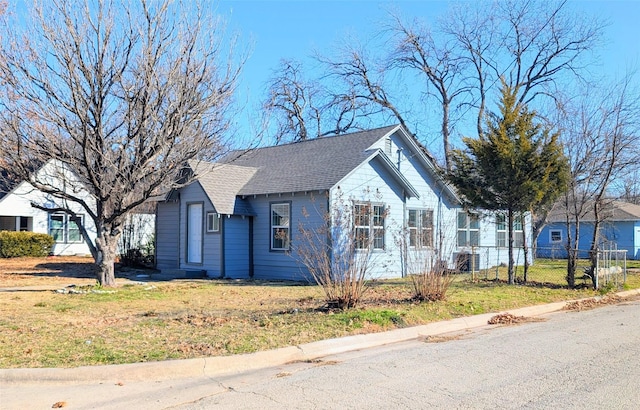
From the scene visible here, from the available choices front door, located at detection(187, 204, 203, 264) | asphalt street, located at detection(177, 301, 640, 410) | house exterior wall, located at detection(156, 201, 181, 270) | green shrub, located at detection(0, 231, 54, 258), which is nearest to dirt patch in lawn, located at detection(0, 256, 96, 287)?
green shrub, located at detection(0, 231, 54, 258)

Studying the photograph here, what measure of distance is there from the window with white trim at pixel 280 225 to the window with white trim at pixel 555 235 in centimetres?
2945

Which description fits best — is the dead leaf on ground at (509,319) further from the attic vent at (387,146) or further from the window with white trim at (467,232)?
the window with white trim at (467,232)

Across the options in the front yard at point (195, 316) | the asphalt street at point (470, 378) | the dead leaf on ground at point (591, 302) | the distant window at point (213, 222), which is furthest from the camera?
the distant window at point (213, 222)

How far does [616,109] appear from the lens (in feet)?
56.8

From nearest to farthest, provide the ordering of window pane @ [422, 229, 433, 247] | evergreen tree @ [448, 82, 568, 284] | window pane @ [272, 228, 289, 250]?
window pane @ [422, 229, 433, 247], evergreen tree @ [448, 82, 568, 284], window pane @ [272, 228, 289, 250]

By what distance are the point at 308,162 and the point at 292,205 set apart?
259cm

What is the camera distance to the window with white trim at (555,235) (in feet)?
140

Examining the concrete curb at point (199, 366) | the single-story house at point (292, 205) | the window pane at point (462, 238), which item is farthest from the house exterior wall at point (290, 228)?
the window pane at point (462, 238)

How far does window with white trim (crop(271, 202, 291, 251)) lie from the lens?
63.1 feet

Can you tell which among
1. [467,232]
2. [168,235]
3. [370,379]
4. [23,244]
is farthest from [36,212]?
[370,379]

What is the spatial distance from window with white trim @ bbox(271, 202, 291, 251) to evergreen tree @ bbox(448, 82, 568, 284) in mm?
5900

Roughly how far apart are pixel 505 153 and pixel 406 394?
462 inches

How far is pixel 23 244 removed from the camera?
1133 inches

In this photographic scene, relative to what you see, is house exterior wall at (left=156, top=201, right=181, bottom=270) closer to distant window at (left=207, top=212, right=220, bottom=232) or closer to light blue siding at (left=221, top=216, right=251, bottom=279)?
distant window at (left=207, top=212, right=220, bottom=232)
